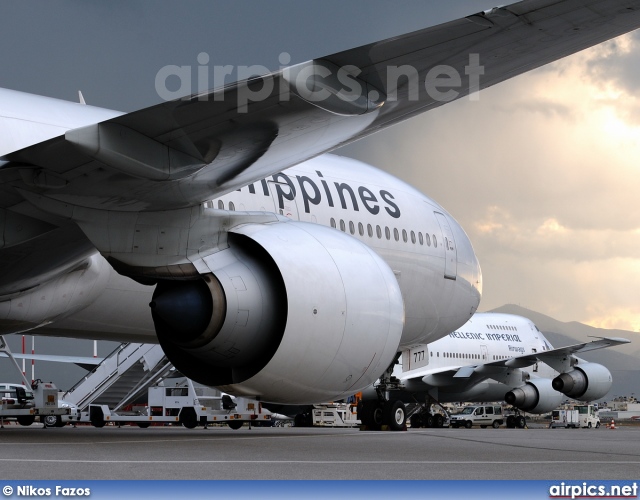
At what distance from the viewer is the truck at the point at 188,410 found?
2070cm

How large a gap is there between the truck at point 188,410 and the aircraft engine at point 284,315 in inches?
492

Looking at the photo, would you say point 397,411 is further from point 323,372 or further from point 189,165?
point 189,165

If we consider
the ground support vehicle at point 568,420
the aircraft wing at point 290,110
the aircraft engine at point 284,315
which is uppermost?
the aircraft wing at point 290,110

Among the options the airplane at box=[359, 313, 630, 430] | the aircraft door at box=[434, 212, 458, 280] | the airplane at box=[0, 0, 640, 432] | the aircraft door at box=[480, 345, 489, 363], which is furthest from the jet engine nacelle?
the airplane at box=[0, 0, 640, 432]

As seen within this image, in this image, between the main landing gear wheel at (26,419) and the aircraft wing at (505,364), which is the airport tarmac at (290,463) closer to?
the main landing gear wheel at (26,419)

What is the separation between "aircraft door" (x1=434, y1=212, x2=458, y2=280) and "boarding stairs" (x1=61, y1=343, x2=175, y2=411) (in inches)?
374

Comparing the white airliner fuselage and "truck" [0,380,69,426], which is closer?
the white airliner fuselage

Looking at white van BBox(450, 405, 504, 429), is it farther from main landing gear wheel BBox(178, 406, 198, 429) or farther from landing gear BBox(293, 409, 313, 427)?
main landing gear wheel BBox(178, 406, 198, 429)

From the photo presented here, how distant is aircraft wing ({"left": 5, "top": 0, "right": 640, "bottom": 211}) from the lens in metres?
6.05

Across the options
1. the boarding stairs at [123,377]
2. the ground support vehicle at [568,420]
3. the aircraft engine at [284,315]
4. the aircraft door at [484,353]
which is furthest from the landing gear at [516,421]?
the aircraft engine at [284,315]

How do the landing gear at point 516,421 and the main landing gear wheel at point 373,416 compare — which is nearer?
the main landing gear wheel at point 373,416

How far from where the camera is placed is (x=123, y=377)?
22547mm

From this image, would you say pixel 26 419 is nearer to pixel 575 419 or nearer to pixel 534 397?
pixel 534 397

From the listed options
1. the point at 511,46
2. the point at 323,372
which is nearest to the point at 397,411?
the point at 323,372
